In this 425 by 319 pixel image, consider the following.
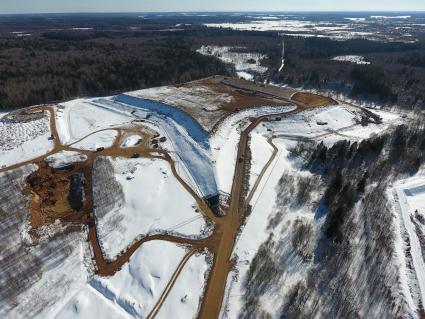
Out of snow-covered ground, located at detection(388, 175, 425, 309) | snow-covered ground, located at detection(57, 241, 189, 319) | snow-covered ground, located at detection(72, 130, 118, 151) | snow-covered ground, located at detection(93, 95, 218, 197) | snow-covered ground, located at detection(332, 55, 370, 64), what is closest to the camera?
snow-covered ground, located at detection(57, 241, 189, 319)

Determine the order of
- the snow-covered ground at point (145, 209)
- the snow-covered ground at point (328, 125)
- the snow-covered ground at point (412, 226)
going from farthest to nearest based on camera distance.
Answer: the snow-covered ground at point (328, 125), the snow-covered ground at point (145, 209), the snow-covered ground at point (412, 226)

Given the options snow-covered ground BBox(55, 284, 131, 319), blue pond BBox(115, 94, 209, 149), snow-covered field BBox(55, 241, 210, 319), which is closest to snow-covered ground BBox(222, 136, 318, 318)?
snow-covered field BBox(55, 241, 210, 319)

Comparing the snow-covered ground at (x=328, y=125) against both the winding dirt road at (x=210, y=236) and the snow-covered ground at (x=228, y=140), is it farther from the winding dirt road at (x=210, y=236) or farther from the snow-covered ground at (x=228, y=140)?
the winding dirt road at (x=210, y=236)

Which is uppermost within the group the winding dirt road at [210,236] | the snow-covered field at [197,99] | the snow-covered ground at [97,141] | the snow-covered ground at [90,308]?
the snow-covered field at [197,99]

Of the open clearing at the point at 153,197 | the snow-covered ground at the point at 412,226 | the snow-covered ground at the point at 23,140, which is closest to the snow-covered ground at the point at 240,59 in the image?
the open clearing at the point at 153,197

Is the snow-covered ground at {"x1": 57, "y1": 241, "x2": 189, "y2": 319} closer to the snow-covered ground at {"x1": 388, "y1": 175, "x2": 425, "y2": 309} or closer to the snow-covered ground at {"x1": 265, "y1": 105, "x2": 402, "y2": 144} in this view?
the snow-covered ground at {"x1": 388, "y1": 175, "x2": 425, "y2": 309}

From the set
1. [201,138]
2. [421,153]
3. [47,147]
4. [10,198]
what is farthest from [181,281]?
[421,153]

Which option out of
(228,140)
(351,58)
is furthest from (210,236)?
(351,58)

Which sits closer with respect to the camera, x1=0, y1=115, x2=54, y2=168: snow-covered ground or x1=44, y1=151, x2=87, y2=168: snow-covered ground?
x1=44, y1=151, x2=87, y2=168: snow-covered ground
